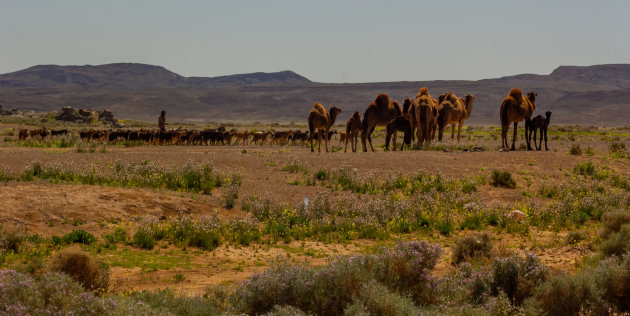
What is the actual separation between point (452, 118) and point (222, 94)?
5237 inches

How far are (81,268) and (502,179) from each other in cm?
1350

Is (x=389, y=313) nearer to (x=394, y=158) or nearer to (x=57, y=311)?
(x=57, y=311)

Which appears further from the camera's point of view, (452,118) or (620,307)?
(452,118)

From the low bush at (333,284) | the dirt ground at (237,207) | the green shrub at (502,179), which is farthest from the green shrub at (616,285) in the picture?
the green shrub at (502,179)

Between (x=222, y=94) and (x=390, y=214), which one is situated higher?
(x=222, y=94)

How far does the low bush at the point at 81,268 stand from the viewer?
24.1ft

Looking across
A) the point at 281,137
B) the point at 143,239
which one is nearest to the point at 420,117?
the point at 281,137

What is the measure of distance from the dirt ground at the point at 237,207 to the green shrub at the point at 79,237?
1.60ft

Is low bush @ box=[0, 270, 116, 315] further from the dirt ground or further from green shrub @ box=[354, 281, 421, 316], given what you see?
green shrub @ box=[354, 281, 421, 316]

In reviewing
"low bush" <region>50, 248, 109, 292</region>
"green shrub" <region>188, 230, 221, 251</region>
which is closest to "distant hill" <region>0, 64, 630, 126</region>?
"green shrub" <region>188, 230, 221, 251</region>

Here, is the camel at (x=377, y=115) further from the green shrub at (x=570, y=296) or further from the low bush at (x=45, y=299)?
the low bush at (x=45, y=299)

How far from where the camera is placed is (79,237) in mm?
10352

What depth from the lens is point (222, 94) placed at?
513 feet

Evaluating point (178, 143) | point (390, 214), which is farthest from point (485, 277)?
point (178, 143)
